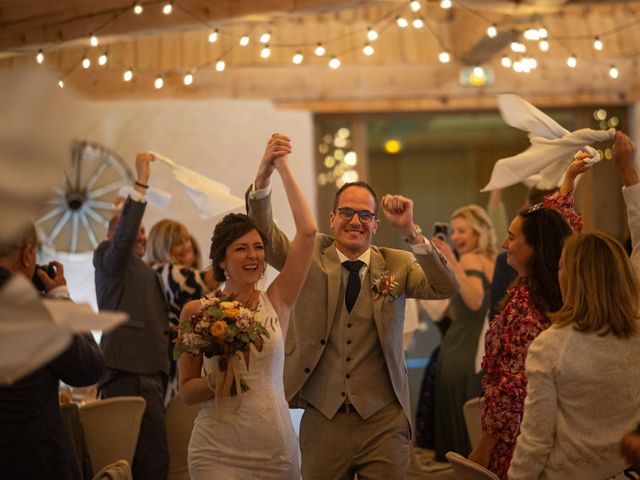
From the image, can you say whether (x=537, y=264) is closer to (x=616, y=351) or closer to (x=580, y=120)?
(x=616, y=351)

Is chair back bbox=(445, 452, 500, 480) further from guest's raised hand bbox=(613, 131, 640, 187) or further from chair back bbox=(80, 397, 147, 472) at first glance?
chair back bbox=(80, 397, 147, 472)

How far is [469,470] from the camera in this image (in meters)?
2.87

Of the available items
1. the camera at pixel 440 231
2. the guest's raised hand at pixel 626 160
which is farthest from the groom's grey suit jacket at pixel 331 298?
the camera at pixel 440 231

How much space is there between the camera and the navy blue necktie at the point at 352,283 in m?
3.82

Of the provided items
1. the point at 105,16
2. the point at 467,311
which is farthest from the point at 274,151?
the point at 105,16

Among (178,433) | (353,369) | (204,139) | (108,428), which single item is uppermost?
(204,139)

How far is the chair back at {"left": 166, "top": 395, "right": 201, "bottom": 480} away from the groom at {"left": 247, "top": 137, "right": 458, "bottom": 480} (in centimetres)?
193

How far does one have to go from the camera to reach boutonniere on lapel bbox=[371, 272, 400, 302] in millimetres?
3787

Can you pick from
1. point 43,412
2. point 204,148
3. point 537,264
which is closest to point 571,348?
point 537,264

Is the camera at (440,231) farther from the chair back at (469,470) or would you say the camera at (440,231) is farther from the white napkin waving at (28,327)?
the white napkin waving at (28,327)

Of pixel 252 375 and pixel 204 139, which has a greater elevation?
pixel 204 139

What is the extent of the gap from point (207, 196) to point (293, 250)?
180 cm

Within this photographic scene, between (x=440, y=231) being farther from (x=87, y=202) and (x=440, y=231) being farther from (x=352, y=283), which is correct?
(x=87, y=202)

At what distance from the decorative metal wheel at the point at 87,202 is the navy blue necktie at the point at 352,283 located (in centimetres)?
498
